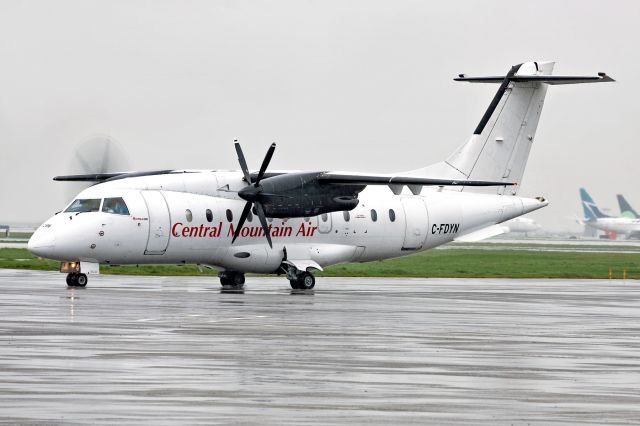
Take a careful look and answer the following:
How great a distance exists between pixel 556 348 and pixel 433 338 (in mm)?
2391

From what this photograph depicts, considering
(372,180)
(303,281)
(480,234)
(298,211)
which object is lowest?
(303,281)

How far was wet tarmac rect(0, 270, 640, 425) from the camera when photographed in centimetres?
1238

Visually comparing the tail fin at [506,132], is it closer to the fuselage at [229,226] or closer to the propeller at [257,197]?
the fuselage at [229,226]

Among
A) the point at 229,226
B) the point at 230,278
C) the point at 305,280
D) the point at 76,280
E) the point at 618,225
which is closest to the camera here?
the point at 76,280

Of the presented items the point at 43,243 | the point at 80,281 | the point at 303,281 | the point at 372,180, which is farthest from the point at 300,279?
the point at 43,243

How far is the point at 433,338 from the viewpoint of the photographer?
Answer: 21.2 m

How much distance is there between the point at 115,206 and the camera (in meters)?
36.4

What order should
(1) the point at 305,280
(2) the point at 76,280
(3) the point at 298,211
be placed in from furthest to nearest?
1. (1) the point at 305,280
2. (3) the point at 298,211
3. (2) the point at 76,280

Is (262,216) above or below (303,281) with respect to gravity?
above

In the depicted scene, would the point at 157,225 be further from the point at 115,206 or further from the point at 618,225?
the point at 618,225

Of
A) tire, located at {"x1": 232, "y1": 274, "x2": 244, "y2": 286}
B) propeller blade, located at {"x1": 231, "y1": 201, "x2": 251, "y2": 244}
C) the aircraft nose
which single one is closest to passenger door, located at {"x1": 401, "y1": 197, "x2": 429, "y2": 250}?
tire, located at {"x1": 232, "y1": 274, "x2": 244, "y2": 286}

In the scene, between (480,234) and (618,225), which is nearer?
(480,234)

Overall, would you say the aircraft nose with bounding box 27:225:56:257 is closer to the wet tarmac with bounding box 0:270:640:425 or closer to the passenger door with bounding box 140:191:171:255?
the wet tarmac with bounding box 0:270:640:425

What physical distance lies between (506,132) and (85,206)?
16.9 metres
